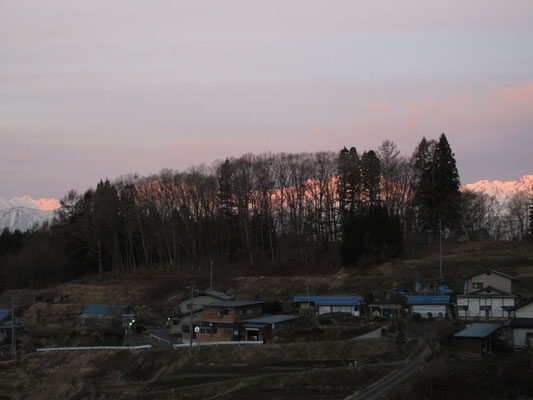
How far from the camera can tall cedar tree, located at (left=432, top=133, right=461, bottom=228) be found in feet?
215

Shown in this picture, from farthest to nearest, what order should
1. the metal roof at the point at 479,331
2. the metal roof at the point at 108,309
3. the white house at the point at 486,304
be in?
the metal roof at the point at 108,309
the white house at the point at 486,304
the metal roof at the point at 479,331

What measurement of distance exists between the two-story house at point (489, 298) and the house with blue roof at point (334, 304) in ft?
29.5

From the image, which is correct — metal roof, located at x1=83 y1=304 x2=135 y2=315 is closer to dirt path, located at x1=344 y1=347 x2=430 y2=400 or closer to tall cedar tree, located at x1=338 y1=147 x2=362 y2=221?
tall cedar tree, located at x1=338 y1=147 x2=362 y2=221

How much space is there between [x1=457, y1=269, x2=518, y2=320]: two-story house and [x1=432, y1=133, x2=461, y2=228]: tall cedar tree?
20715 millimetres

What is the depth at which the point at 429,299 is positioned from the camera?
1730 inches

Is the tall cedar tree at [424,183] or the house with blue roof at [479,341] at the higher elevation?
the tall cedar tree at [424,183]

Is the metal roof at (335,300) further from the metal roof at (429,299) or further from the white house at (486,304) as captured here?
A: the white house at (486,304)

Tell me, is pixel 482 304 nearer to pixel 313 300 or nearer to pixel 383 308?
pixel 383 308

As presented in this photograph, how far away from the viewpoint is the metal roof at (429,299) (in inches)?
1713

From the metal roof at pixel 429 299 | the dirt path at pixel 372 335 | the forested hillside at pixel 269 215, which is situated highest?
the forested hillside at pixel 269 215

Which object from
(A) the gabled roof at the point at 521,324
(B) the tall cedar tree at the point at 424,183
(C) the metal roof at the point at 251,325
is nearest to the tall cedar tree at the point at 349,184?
(B) the tall cedar tree at the point at 424,183

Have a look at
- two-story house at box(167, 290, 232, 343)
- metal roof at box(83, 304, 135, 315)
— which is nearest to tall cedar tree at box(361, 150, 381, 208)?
two-story house at box(167, 290, 232, 343)

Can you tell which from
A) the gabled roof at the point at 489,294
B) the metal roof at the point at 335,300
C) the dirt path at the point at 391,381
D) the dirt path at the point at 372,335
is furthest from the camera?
the metal roof at the point at 335,300

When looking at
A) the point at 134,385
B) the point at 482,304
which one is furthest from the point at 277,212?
the point at 134,385
